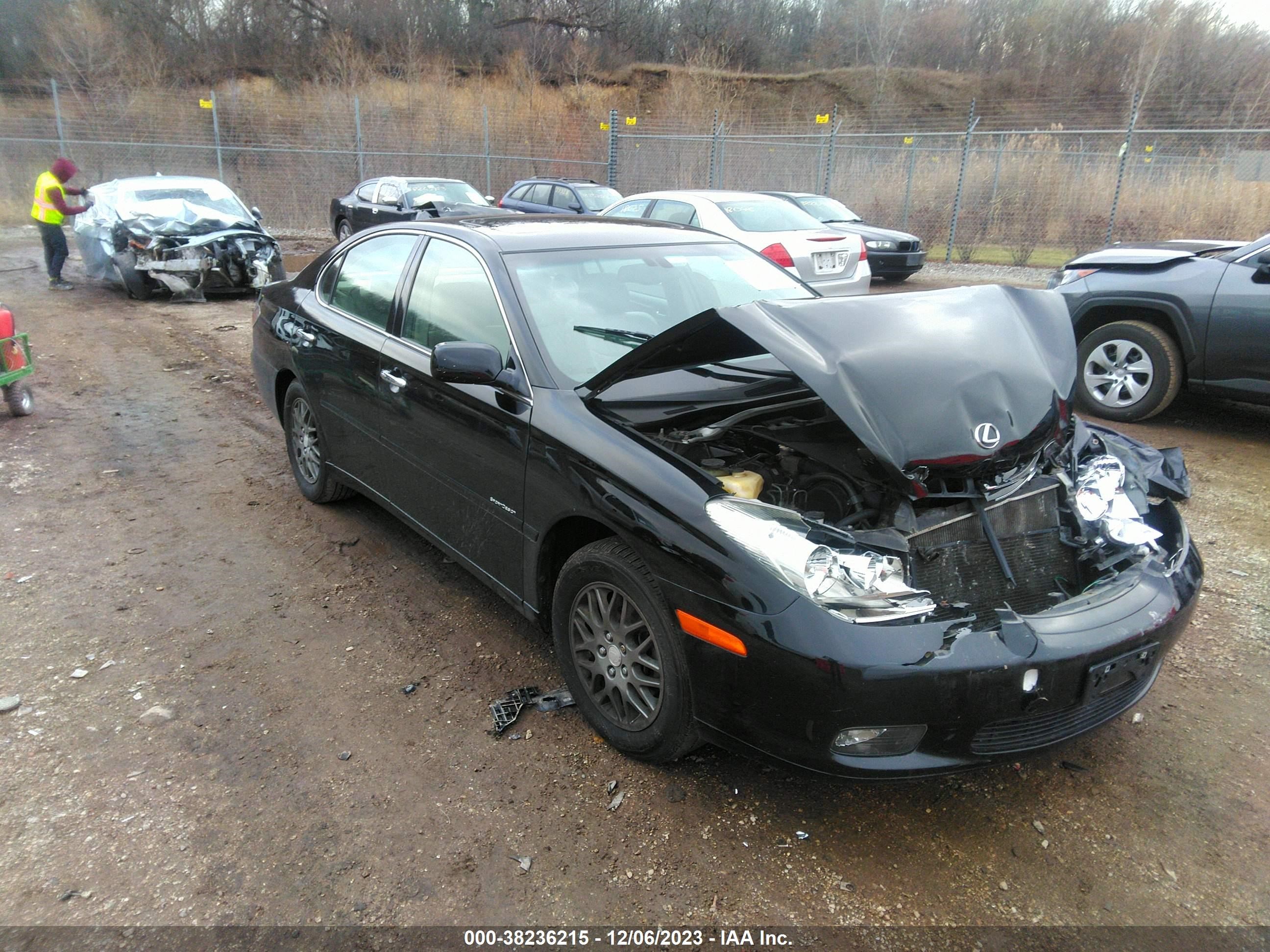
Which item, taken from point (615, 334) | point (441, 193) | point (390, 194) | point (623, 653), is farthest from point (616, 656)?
point (390, 194)

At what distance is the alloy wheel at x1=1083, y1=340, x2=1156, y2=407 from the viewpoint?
6.28 meters

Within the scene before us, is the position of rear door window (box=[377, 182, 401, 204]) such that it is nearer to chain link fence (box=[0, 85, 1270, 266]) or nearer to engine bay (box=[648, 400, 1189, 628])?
chain link fence (box=[0, 85, 1270, 266])

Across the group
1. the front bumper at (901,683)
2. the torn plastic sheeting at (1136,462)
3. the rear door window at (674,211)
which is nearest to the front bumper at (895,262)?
the rear door window at (674,211)

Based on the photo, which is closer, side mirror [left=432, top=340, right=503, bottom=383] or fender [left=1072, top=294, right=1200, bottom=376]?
side mirror [left=432, top=340, right=503, bottom=383]

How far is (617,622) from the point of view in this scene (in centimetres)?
274

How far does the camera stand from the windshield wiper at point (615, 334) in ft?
11.0

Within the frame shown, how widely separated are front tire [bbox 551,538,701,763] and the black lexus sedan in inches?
0.4

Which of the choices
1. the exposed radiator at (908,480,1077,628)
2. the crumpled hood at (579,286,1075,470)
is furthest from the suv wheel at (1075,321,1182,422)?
the exposed radiator at (908,480,1077,628)

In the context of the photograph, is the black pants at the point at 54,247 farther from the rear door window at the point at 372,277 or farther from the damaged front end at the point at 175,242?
the rear door window at the point at 372,277

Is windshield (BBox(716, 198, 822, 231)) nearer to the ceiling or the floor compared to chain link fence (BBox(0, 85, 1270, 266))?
nearer to the floor

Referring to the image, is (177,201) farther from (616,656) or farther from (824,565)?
(824,565)

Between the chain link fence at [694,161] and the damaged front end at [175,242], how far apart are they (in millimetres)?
9201

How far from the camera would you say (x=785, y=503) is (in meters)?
2.77

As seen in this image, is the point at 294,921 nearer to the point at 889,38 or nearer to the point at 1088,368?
the point at 1088,368
